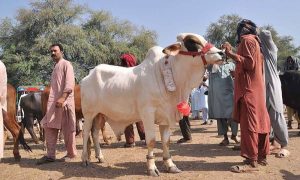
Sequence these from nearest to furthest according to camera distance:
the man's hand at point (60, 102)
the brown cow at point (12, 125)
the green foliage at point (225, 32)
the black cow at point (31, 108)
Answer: the man's hand at point (60, 102) → the brown cow at point (12, 125) → the black cow at point (31, 108) → the green foliage at point (225, 32)

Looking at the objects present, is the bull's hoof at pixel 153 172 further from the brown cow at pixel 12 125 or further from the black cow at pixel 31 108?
the black cow at pixel 31 108

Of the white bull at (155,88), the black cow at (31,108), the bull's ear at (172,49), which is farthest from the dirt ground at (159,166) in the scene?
the black cow at (31,108)

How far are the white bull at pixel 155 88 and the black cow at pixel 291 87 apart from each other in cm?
398

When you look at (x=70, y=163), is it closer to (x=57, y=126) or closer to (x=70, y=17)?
(x=57, y=126)

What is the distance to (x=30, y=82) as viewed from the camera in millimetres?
33469

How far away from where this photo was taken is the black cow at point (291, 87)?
27.9 feet

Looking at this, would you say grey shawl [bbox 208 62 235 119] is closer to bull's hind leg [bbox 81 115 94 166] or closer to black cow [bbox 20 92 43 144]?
bull's hind leg [bbox 81 115 94 166]

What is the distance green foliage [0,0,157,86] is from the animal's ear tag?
28358mm

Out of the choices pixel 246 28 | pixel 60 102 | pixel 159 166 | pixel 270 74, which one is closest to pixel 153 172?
pixel 159 166

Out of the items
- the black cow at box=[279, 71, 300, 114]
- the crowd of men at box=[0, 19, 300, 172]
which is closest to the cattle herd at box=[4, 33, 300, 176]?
the crowd of men at box=[0, 19, 300, 172]

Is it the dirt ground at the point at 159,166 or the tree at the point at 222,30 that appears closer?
the dirt ground at the point at 159,166

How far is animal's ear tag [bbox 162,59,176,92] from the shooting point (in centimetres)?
531

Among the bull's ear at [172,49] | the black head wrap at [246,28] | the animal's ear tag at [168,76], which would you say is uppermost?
the black head wrap at [246,28]

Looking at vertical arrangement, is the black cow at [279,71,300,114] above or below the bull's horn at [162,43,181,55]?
below
